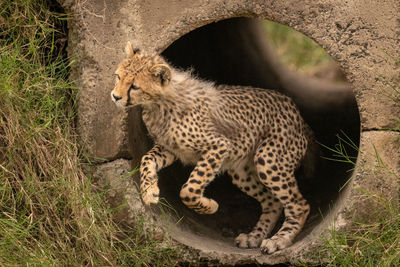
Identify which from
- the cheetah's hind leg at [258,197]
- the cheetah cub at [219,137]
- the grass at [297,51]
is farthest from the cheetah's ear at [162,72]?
the grass at [297,51]

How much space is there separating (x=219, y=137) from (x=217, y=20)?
31.2 inches

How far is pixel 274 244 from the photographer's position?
4.70m

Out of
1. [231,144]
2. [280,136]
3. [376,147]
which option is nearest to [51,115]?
[231,144]

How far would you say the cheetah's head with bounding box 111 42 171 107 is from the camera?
429 centimetres

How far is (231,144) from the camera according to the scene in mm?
4809

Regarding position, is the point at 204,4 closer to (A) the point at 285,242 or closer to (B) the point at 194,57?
(A) the point at 285,242

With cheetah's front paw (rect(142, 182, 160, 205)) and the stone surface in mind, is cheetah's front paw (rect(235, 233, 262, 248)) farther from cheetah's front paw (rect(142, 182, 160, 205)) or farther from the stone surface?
cheetah's front paw (rect(142, 182, 160, 205))

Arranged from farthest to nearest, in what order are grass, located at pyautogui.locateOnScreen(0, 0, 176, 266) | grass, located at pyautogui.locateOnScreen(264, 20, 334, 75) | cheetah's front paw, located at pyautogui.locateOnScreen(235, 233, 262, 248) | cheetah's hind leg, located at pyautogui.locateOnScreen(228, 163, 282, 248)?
grass, located at pyautogui.locateOnScreen(264, 20, 334, 75) → cheetah's hind leg, located at pyautogui.locateOnScreen(228, 163, 282, 248) → cheetah's front paw, located at pyautogui.locateOnScreen(235, 233, 262, 248) → grass, located at pyautogui.locateOnScreen(0, 0, 176, 266)

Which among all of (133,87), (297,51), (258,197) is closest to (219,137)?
(133,87)

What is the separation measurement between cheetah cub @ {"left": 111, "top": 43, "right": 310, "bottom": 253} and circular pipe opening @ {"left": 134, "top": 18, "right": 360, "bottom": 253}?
34cm

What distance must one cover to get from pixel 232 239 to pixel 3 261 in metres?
1.93

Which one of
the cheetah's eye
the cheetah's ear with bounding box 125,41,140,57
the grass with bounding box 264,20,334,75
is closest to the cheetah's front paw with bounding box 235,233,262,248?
the cheetah's eye

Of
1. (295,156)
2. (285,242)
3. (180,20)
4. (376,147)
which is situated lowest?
(285,242)

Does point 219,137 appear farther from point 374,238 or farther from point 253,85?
point 253,85
